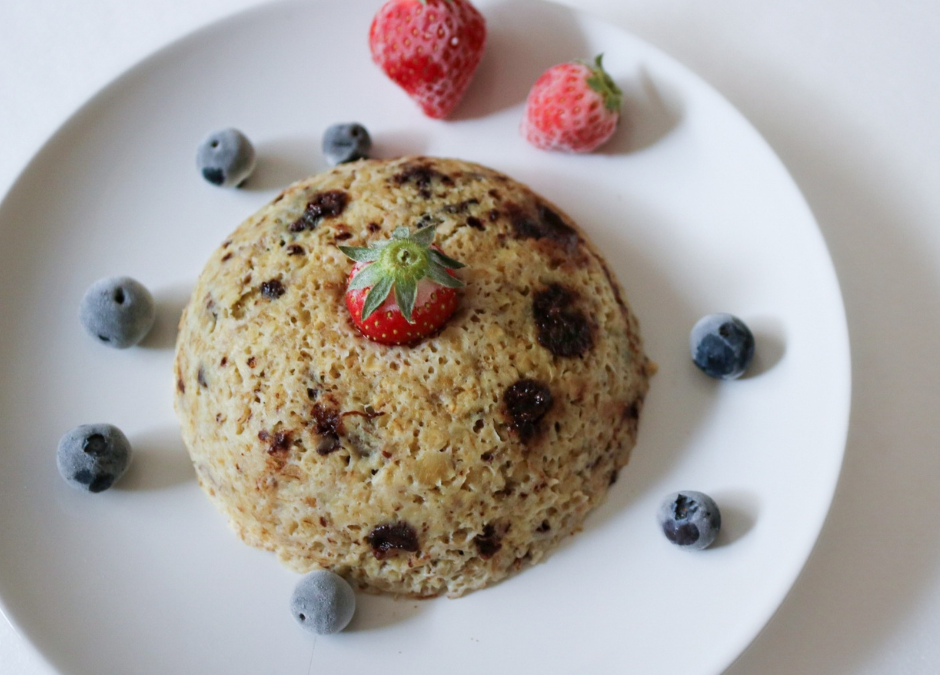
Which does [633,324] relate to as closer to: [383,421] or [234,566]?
[383,421]

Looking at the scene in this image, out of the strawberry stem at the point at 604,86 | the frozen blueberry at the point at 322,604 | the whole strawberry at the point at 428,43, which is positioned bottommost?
the frozen blueberry at the point at 322,604

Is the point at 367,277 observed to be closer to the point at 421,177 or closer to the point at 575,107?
the point at 421,177

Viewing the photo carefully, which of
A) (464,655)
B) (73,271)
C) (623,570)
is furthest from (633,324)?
(73,271)

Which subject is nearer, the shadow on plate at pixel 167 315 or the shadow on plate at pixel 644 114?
the shadow on plate at pixel 167 315

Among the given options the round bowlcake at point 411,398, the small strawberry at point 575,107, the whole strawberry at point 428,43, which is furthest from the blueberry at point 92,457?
the small strawberry at point 575,107

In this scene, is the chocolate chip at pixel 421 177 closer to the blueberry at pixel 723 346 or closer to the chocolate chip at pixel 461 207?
the chocolate chip at pixel 461 207

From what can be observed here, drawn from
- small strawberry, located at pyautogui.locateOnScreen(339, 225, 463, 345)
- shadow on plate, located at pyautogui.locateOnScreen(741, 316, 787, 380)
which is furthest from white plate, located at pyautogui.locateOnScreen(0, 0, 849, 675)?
small strawberry, located at pyautogui.locateOnScreen(339, 225, 463, 345)

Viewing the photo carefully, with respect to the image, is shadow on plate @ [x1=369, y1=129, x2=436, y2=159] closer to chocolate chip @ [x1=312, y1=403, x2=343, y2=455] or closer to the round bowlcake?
the round bowlcake
